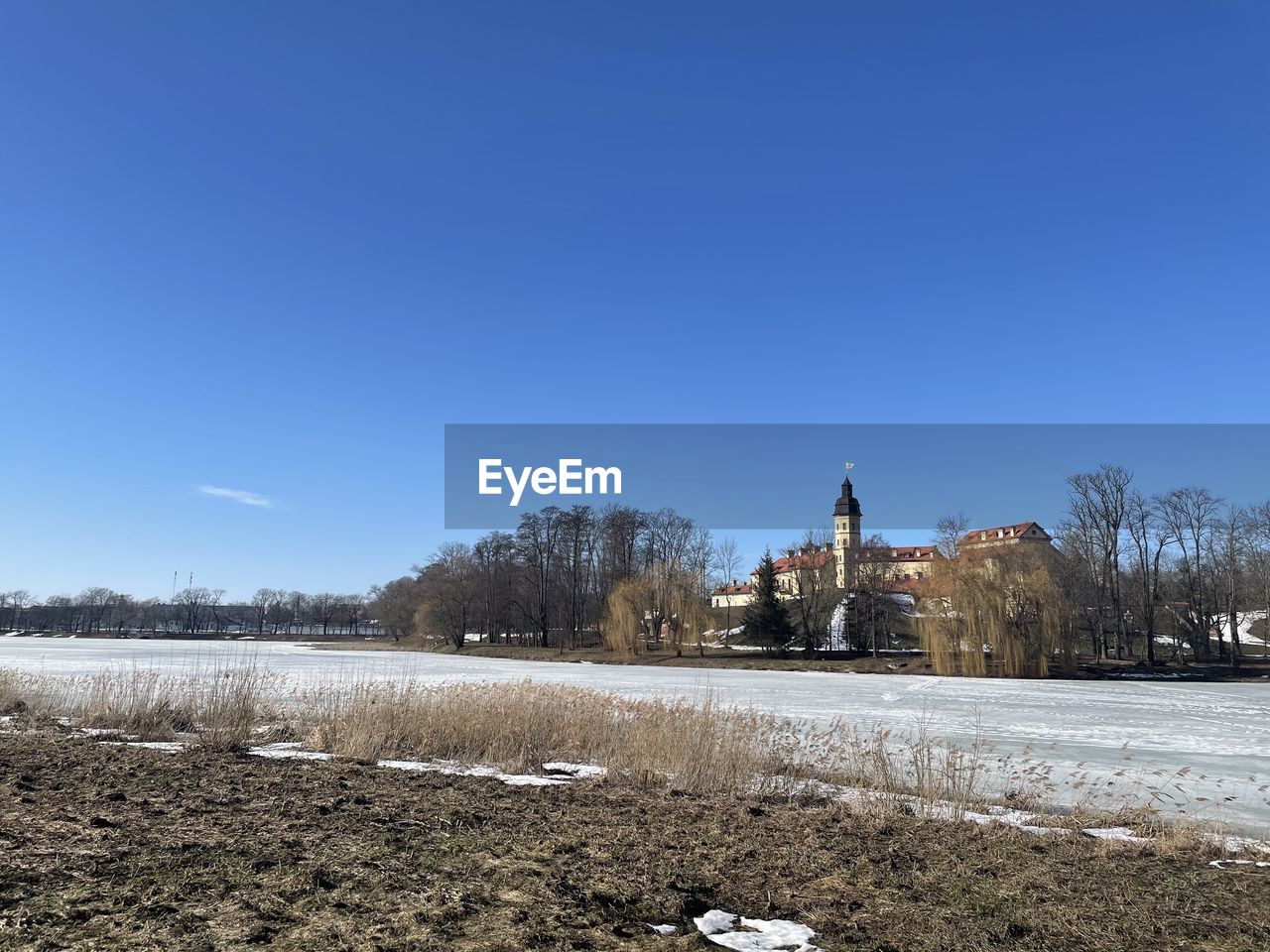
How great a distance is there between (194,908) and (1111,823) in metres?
6.58

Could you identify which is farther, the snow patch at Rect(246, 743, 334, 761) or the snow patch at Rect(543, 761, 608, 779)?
the snow patch at Rect(246, 743, 334, 761)

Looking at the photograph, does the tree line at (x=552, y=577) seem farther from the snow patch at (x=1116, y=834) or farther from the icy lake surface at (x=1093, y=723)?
the snow patch at (x=1116, y=834)

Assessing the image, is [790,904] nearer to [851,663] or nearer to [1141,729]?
[1141,729]

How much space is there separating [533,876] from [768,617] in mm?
44949

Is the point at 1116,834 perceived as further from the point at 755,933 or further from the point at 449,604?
the point at 449,604

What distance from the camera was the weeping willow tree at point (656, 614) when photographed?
46.8m

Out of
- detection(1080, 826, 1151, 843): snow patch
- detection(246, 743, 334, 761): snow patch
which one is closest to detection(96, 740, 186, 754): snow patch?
detection(246, 743, 334, 761): snow patch

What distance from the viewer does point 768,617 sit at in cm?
4806

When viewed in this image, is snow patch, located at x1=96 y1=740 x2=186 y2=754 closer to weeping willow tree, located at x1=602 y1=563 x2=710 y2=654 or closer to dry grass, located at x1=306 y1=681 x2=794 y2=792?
dry grass, located at x1=306 y1=681 x2=794 y2=792

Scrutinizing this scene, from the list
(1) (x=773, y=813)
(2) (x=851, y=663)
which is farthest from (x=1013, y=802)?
(2) (x=851, y=663)

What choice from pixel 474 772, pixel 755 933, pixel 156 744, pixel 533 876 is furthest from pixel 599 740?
pixel 755 933

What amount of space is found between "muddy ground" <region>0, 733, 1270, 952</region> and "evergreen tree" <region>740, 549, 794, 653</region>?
1653 inches

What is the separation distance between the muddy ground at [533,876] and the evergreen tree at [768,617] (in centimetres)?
4199

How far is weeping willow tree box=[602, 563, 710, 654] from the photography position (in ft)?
153
